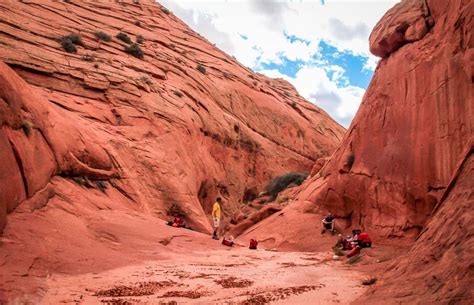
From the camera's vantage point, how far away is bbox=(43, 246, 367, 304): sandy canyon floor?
6.62 meters

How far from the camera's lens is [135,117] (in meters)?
23.7

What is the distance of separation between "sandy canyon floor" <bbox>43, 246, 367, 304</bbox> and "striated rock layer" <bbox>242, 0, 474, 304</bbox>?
1.67 metres

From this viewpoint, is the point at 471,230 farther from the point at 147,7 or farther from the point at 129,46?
the point at 147,7

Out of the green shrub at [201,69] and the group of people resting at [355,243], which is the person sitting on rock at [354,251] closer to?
the group of people resting at [355,243]

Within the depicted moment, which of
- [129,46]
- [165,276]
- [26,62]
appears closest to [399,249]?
[165,276]

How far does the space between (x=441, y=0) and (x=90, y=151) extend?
13825mm

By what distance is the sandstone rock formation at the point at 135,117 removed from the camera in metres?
11.9

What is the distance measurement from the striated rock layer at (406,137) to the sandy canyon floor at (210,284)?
1.67m

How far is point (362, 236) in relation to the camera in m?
12.5

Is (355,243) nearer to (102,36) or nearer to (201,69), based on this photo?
(102,36)

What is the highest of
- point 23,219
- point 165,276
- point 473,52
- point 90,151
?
point 473,52

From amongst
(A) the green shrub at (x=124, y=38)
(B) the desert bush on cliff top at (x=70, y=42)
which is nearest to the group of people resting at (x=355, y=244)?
(B) the desert bush on cliff top at (x=70, y=42)

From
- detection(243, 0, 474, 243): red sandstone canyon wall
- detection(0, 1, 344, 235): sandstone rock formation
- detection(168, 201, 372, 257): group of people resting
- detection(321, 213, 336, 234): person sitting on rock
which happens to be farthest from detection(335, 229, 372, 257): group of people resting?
detection(0, 1, 344, 235): sandstone rock formation

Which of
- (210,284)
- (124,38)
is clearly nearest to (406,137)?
(210,284)
